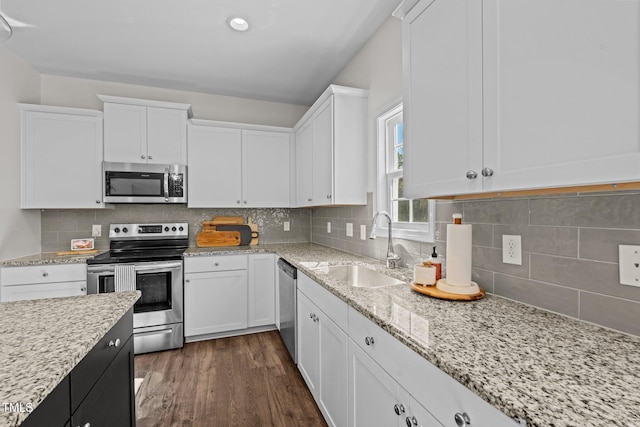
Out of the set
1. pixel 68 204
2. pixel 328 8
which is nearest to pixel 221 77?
pixel 328 8

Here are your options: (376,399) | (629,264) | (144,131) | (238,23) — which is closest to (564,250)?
(629,264)

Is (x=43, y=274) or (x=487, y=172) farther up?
(x=487, y=172)

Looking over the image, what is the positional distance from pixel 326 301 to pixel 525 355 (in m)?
1.03

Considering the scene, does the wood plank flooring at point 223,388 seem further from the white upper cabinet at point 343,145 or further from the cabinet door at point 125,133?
the cabinet door at point 125,133

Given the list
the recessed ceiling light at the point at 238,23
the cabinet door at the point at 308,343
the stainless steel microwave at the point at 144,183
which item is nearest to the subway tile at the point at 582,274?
the cabinet door at the point at 308,343

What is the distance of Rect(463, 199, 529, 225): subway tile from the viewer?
1.24 meters

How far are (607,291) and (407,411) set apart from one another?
0.75 metres

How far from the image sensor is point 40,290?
2.54 m

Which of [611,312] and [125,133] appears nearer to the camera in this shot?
[611,312]

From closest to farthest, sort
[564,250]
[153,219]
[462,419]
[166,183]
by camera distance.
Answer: [462,419] → [564,250] → [166,183] → [153,219]

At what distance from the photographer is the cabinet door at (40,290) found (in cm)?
248

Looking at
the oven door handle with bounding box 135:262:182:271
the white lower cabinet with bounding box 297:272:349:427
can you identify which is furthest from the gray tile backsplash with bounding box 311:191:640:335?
the oven door handle with bounding box 135:262:182:271

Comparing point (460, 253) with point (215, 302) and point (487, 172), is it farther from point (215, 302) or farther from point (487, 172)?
point (215, 302)

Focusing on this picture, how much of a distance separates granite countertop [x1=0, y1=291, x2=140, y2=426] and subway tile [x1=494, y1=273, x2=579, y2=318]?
1557 mm
